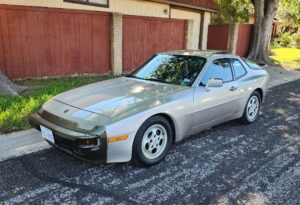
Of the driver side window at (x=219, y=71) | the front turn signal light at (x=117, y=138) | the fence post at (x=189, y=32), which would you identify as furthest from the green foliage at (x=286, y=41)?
the front turn signal light at (x=117, y=138)

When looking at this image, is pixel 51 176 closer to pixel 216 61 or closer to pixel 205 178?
pixel 205 178

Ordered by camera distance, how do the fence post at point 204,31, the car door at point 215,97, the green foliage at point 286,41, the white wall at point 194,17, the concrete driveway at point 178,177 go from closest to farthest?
the concrete driveway at point 178,177 → the car door at point 215,97 → the white wall at point 194,17 → the fence post at point 204,31 → the green foliage at point 286,41

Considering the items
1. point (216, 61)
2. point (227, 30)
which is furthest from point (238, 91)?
point (227, 30)

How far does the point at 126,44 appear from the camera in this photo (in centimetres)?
1045

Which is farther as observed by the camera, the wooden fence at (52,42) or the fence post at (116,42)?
the fence post at (116,42)

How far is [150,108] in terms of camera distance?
3545mm

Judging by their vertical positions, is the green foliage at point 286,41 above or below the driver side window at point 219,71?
below

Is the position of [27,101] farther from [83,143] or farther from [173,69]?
[83,143]

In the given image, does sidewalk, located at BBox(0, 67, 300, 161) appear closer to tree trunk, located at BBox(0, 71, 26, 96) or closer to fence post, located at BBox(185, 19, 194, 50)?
tree trunk, located at BBox(0, 71, 26, 96)

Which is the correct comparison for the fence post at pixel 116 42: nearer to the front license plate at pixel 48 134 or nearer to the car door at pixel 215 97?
the car door at pixel 215 97

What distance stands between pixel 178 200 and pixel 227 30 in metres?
14.8

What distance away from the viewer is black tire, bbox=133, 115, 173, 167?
11.2 feet

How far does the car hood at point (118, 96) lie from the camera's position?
11.4 feet

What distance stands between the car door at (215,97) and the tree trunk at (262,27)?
11623mm
